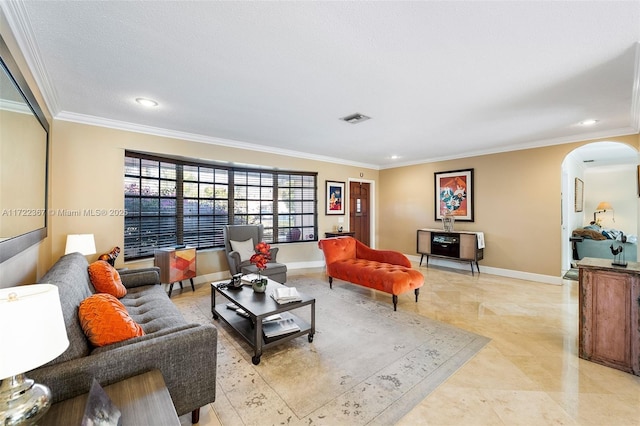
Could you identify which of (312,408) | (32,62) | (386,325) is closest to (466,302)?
(386,325)

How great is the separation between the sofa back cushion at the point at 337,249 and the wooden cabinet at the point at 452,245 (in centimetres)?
214

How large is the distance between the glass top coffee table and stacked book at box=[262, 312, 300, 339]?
1cm

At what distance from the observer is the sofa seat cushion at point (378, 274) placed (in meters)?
3.45

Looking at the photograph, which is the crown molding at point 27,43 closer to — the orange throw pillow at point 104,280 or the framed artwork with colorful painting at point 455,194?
the orange throw pillow at point 104,280

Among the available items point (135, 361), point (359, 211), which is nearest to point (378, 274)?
point (135, 361)

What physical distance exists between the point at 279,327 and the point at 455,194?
4.93m

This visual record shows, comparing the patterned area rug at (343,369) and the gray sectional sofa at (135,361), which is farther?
the patterned area rug at (343,369)

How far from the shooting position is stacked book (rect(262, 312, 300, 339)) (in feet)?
8.10

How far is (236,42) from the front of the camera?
1956mm

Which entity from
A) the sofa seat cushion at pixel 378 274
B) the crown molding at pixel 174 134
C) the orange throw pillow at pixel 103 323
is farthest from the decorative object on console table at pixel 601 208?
the orange throw pillow at pixel 103 323

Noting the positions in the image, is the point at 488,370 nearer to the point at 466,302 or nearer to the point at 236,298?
the point at 466,302

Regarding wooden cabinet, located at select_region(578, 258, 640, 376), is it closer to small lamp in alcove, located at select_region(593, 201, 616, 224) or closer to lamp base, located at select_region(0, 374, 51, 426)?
lamp base, located at select_region(0, 374, 51, 426)

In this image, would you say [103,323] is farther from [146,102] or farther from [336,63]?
[146,102]

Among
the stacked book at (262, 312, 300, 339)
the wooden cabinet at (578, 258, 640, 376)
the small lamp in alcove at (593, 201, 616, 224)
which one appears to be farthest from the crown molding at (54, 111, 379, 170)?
the small lamp in alcove at (593, 201, 616, 224)
